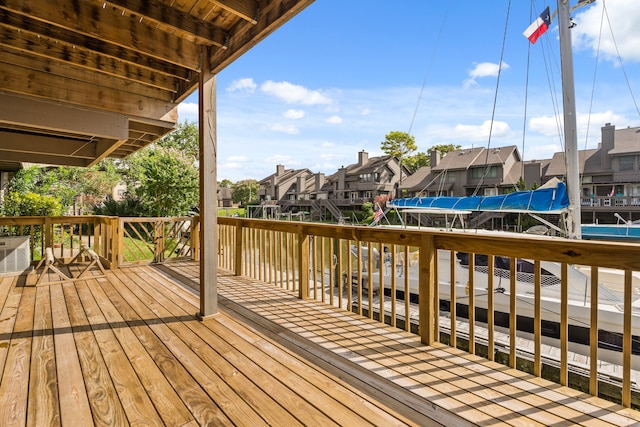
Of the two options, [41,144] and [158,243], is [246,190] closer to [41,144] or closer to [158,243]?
[158,243]

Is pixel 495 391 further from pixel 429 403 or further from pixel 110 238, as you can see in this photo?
pixel 110 238

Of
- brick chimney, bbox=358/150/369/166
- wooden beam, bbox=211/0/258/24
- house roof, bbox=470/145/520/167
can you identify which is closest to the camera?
wooden beam, bbox=211/0/258/24

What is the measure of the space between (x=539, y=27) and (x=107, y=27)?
25.4 feet

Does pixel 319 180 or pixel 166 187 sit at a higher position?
pixel 319 180

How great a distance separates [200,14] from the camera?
8.86 feet

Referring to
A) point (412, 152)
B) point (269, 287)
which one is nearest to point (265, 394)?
point (269, 287)

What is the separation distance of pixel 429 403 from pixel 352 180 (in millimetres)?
33182

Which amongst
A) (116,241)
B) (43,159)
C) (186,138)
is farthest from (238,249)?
(186,138)

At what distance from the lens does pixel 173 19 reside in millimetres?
2590

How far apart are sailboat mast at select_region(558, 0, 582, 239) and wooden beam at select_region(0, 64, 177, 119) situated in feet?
20.0

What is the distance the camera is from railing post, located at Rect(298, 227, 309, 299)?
12.6 ft

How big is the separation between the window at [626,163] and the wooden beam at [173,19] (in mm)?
26975

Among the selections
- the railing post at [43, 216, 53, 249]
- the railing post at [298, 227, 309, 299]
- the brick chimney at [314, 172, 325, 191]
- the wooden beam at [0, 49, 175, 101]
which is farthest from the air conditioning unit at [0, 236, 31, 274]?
the brick chimney at [314, 172, 325, 191]

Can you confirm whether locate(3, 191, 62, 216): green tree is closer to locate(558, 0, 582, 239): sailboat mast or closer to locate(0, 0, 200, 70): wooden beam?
locate(0, 0, 200, 70): wooden beam
